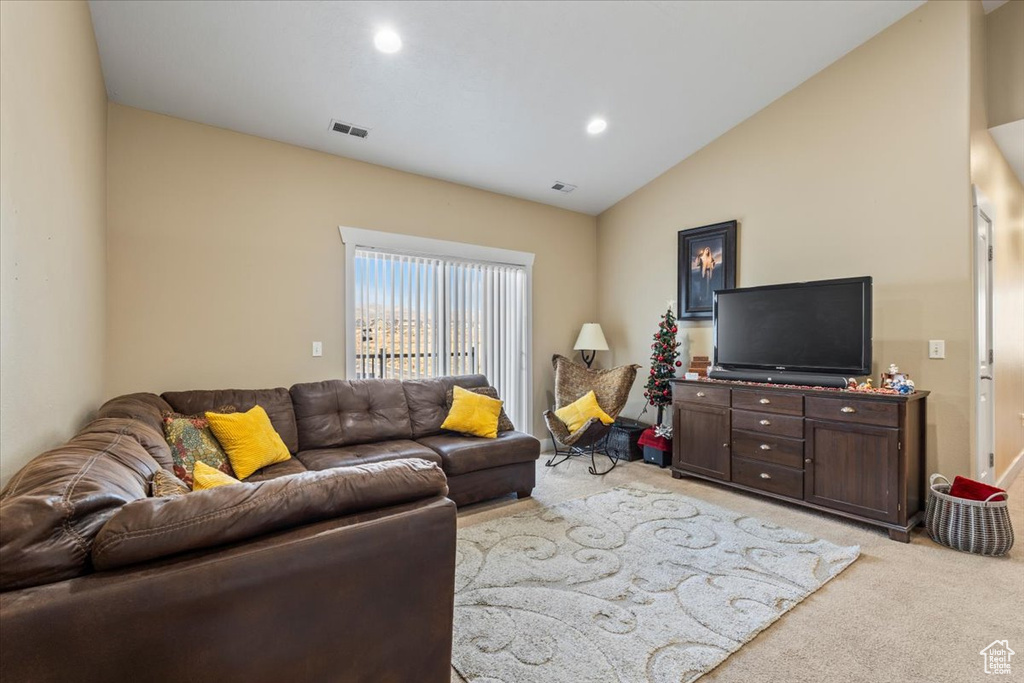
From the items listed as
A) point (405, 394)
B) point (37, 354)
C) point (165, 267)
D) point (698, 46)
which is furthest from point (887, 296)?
point (165, 267)

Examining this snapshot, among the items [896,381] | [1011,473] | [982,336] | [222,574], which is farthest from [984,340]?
[222,574]

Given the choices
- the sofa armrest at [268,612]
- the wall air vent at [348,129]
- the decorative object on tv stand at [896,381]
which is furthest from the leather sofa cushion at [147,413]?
the decorative object on tv stand at [896,381]

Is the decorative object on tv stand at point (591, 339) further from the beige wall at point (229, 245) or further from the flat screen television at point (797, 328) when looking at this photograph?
the beige wall at point (229, 245)

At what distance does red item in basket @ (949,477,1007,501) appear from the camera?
270 cm

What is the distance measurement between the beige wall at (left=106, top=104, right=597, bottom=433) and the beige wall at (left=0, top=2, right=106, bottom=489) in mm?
582

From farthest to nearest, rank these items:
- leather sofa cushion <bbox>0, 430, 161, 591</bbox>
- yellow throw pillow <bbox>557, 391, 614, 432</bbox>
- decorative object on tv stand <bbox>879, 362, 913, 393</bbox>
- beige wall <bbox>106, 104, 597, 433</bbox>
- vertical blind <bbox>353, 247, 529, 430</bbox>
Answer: yellow throw pillow <bbox>557, 391, 614, 432</bbox>
vertical blind <bbox>353, 247, 529, 430</bbox>
beige wall <bbox>106, 104, 597, 433</bbox>
decorative object on tv stand <bbox>879, 362, 913, 393</bbox>
leather sofa cushion <bbox>0, 430, 161, 591</bbox>

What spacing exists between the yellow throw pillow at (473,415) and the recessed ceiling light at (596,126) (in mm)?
2444

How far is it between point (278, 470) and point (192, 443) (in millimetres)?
489

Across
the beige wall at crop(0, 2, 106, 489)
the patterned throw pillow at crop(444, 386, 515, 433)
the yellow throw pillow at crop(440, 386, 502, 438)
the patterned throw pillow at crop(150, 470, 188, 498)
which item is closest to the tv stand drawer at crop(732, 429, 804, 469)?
the patterned throw pillow at crop(444, 386, 515, 433)

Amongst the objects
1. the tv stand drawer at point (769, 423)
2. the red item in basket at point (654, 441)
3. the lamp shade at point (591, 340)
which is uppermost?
the lamp shade at point (591, 340)

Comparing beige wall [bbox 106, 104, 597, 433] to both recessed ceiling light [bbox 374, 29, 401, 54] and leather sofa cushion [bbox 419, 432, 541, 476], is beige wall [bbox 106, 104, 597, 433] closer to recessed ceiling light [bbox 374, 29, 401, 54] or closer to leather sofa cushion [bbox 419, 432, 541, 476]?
leather sofa cushion [bbox 419, 432, 541, 476]

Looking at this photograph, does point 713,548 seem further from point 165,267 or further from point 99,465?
point 165,267

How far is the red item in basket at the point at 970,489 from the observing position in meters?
2.70

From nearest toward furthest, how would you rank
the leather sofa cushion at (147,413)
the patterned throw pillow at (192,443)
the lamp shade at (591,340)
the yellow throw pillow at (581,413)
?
the leather sofa cushion at (147,413), the patterned throw pillow at (192,443), the yellow throw pillow at (581,413), the lamp shade at (591,340)
